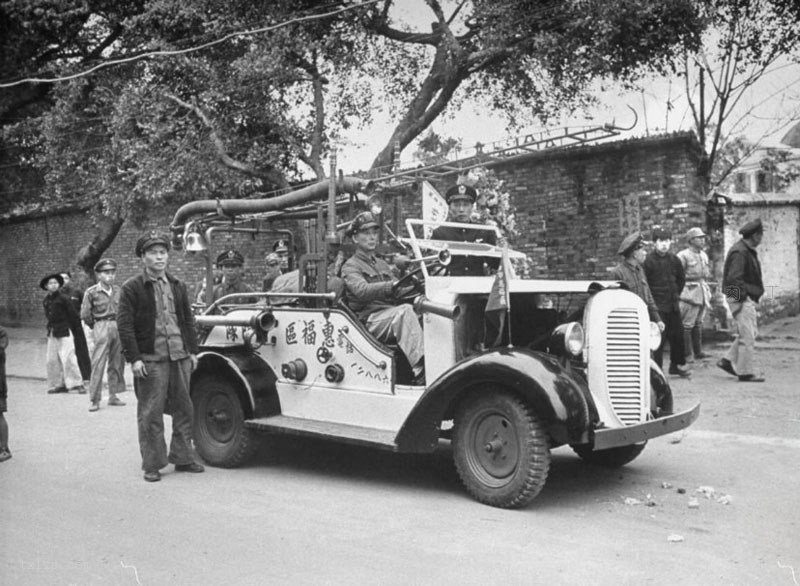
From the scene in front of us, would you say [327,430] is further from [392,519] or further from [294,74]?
[294,74]

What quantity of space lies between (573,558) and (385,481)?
2.23m

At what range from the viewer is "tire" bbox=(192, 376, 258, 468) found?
7.29 m

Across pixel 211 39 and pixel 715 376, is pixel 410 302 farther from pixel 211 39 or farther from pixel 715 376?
pixel 211 39

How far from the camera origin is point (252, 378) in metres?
7.22

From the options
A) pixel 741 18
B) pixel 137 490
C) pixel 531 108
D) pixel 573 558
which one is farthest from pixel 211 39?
pixel 573 558

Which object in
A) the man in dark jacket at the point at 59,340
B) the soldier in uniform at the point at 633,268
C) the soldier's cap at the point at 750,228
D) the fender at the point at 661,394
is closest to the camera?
the fender at the point at 661,394

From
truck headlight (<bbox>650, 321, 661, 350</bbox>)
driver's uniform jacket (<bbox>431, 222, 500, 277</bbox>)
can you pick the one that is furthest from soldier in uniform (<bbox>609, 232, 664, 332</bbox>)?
truck headlight (<bbox>650, 321, 661, 350</bbox>)

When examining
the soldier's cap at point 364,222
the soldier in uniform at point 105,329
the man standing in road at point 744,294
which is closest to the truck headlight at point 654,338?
the soldier's cap at point 364,222

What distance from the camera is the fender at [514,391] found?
552 centimetres

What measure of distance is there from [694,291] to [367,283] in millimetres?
6715

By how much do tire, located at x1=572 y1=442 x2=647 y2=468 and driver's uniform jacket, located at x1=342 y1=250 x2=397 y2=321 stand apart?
75.8 inches

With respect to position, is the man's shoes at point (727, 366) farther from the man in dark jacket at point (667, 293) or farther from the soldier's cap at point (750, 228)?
the soldier's cap at point (750, 228)

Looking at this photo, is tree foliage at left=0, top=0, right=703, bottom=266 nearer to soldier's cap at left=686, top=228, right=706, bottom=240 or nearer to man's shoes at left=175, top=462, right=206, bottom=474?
soldier's cap at left=686, top=228, right=706, bottom=240

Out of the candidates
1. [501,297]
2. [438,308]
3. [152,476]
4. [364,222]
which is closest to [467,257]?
[364,222]
